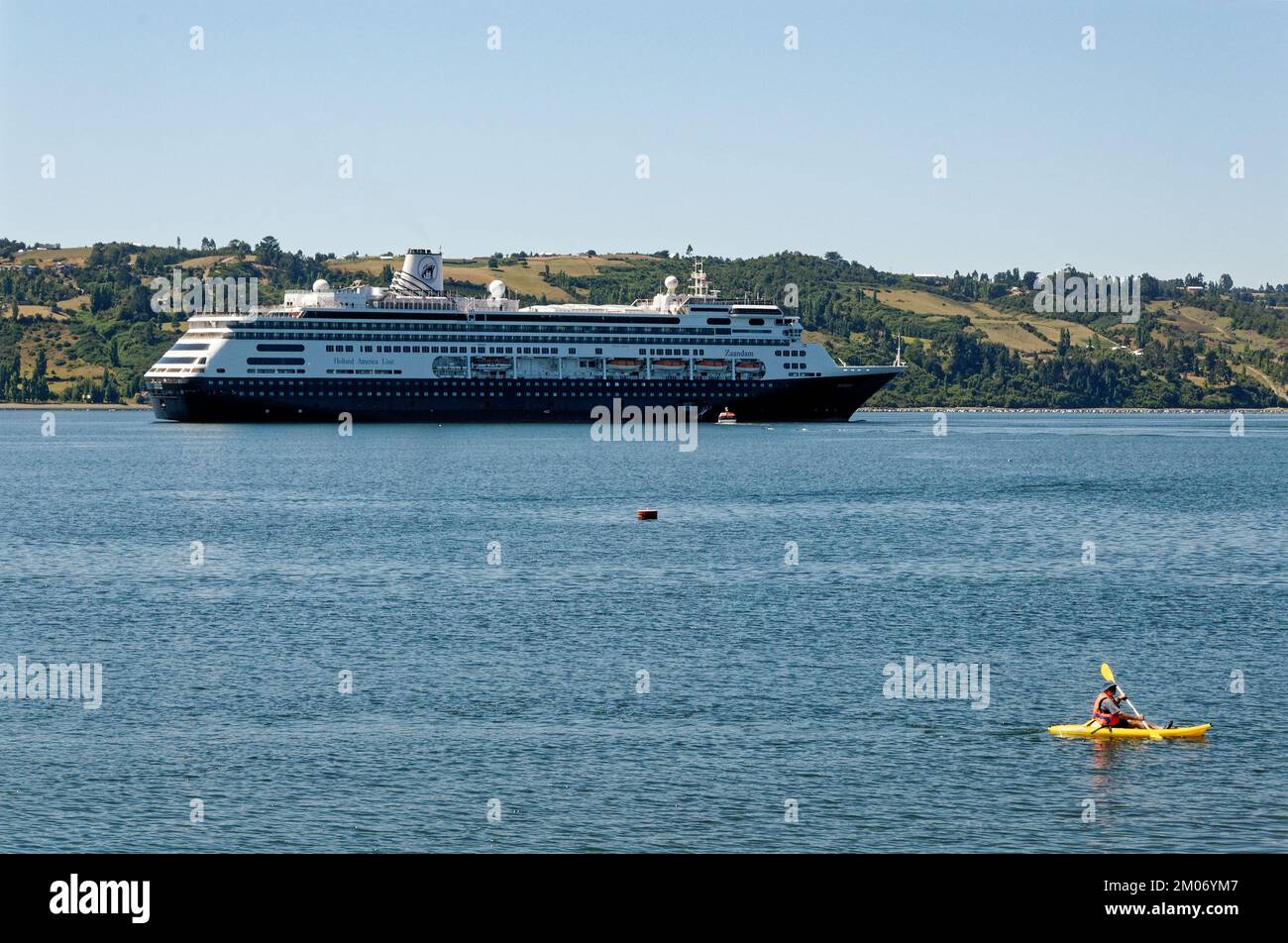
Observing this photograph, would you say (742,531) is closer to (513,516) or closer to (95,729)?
(513,516)

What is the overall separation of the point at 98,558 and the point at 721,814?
40.6m

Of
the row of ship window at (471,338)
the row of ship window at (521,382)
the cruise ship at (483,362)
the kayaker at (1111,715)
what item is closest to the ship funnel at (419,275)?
the cruise ship at (483,362)

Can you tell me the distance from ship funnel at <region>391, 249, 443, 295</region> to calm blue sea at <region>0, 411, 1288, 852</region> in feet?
334

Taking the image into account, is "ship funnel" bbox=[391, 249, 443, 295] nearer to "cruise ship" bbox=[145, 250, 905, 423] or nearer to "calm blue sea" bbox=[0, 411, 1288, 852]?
"cruise ship" bbox=[145, 250, 905, 423]

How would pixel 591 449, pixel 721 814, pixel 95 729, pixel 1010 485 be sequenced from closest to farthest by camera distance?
A: pixel 721 814 → pixel 95 729 → pixel 1010 485 → pixel 591 449

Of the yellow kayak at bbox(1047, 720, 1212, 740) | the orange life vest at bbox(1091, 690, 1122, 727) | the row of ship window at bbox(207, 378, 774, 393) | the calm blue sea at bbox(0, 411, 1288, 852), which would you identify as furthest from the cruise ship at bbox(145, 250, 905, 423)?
the orange life vest at bbox(1091, 690, 1122, 727)

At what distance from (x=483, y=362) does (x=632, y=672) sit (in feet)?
473

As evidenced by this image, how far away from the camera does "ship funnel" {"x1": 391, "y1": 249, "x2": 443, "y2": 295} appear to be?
616 feet

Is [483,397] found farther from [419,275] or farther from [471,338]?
[419,275]

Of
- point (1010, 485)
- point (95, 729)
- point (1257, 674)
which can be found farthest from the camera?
point (1010, 485)

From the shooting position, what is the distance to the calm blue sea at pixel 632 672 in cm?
2656

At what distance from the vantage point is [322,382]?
571 feet
